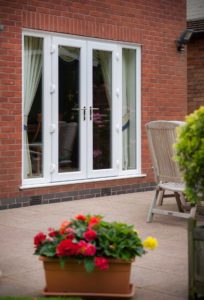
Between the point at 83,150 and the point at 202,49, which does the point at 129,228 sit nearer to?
the point at 83,150

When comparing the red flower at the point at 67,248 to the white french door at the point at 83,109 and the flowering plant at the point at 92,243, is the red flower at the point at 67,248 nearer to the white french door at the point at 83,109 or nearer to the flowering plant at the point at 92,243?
the flowering plant at the point at 92,243

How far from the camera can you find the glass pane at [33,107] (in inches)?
343

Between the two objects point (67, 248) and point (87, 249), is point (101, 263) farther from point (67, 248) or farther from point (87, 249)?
point (67, 248)

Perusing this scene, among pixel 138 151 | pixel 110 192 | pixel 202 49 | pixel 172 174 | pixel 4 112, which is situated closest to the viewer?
pixel 172 174

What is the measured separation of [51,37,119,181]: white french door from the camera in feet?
29.6

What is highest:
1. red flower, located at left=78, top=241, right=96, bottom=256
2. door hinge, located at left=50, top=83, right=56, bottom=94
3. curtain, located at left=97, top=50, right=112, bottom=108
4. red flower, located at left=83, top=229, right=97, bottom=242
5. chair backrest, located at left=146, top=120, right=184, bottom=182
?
curtain, located at left=97, top=50, right=112, bottom=108

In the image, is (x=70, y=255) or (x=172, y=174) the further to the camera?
(x=172, y=174)

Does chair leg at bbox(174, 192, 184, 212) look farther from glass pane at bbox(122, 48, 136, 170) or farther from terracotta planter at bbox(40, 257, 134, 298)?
terracotta planter at bbox(40, 257, 134, 298)

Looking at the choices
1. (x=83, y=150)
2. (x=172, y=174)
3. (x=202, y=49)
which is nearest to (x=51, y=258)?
(x=172, y=174)

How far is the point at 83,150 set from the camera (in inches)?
371

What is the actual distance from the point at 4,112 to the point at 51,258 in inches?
176

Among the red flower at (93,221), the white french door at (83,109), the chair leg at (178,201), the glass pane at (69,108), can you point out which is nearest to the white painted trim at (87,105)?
the white french door at (83,109)

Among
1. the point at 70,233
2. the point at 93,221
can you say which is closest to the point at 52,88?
the point at 93,221

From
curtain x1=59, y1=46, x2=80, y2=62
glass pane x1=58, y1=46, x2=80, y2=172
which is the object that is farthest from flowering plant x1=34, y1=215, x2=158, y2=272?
curtain x1=59, y1=46, x2=80, y2=62
